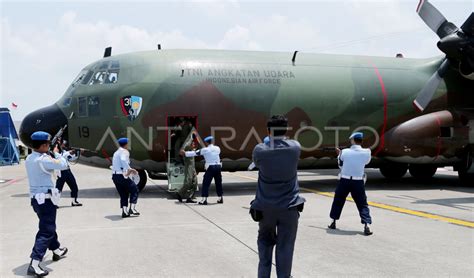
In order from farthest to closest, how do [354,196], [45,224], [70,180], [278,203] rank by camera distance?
1. [70,180]
2. [354,196]
3. [45,224]
4. [278,203]

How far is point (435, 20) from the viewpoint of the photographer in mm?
14242

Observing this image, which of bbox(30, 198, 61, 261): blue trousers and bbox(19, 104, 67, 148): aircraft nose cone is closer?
bbox(30, 198, 61, 261): blue trousers

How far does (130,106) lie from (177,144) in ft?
6.33

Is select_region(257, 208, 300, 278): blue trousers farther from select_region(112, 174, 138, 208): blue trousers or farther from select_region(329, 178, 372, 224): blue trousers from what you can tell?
select_region(112, 174, 138, 208): blue trousers

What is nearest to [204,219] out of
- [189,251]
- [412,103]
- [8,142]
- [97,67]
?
[189,251]

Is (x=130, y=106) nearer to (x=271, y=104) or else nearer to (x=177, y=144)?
(x=177, y=144)

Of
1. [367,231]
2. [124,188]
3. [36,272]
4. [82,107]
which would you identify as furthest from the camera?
[82,107]

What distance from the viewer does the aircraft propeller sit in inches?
521

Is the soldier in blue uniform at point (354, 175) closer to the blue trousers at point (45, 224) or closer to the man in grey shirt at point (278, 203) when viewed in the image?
the man in grey shirt at point (278, 203)

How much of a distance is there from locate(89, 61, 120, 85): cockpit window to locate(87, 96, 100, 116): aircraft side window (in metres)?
0.54

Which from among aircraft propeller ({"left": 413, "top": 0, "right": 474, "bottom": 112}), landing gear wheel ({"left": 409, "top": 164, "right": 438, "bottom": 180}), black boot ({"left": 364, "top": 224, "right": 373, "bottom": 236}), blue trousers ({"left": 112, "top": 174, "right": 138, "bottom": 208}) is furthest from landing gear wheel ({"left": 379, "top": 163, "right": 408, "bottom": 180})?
blue trousers ({"left": 112, "top": 174, "right": 138, "bottom": 208})

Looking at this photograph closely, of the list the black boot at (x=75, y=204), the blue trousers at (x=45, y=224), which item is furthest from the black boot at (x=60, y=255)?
the black boot at (x=75, y=204)

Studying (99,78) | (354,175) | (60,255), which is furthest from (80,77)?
(354,175)

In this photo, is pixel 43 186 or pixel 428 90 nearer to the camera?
pixel 43 186
